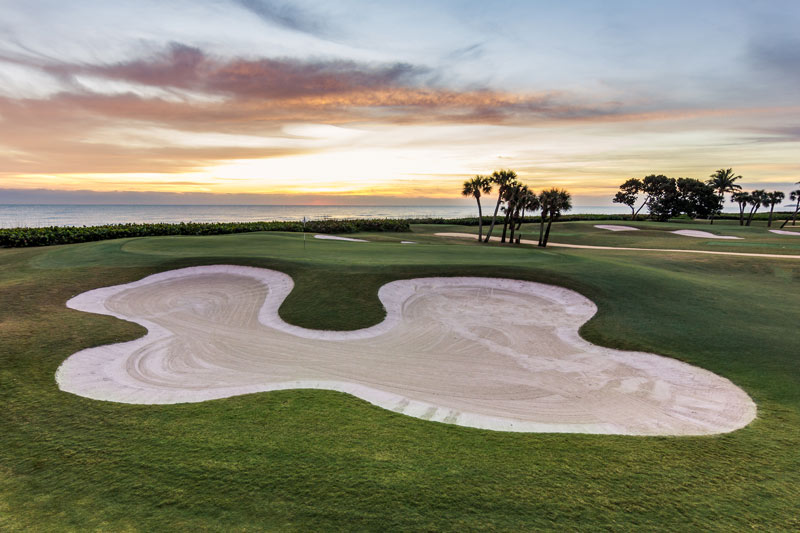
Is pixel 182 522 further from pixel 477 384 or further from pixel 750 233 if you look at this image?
pixel 750 233

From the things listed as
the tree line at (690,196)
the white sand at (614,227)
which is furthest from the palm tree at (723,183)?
the white sand at (614,227)

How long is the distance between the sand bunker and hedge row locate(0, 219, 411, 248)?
22182 mm

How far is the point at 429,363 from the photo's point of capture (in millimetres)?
11047

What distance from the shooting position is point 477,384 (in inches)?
390

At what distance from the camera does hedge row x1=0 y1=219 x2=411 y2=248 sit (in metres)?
29.9

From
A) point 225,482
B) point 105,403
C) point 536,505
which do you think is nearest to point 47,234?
point 105,403

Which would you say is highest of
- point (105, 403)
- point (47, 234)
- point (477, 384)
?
point (47, 234)

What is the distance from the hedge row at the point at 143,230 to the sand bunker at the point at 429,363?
72.8 feet

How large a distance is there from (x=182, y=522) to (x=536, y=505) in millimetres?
4394

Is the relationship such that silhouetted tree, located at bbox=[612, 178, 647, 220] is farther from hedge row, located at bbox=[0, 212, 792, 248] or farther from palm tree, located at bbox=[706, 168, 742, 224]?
hedge row, located at bbox=[0, 212, 792, 248]

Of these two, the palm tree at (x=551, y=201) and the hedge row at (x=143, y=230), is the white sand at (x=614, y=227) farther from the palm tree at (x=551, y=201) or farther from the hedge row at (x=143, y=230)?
the hedge row at (x=143, y=230)

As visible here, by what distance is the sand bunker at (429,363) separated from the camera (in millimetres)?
8453

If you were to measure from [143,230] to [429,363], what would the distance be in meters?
36.7

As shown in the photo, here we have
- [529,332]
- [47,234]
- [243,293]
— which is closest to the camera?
[529,332]
